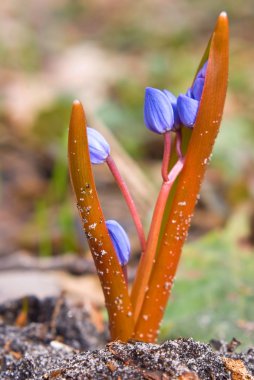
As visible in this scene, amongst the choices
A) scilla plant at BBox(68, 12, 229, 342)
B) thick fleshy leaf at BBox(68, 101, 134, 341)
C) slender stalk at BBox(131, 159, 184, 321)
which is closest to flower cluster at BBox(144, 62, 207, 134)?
scilla plant at BBox(68, 12, 229, 342)

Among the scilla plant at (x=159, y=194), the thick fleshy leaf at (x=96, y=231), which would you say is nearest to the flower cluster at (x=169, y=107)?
the scilla plant at (x=159, y=194)

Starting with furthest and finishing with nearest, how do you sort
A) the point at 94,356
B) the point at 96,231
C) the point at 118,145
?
the point at 118,145 → the point at 96,231 → the point at 94,356

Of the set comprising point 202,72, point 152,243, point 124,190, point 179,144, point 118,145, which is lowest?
point 152,243

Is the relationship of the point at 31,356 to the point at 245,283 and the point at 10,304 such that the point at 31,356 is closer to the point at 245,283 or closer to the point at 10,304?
the point at 10,304

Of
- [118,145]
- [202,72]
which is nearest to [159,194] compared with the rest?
[202,72]

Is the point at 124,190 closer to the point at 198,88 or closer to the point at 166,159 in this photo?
the point at 166,159

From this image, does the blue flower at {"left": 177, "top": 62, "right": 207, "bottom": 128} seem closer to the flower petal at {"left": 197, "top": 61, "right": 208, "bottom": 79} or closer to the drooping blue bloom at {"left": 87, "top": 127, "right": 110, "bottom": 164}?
the flower petal at {"left": 197, "top": 61, "right": 208, "bottom": 79}
